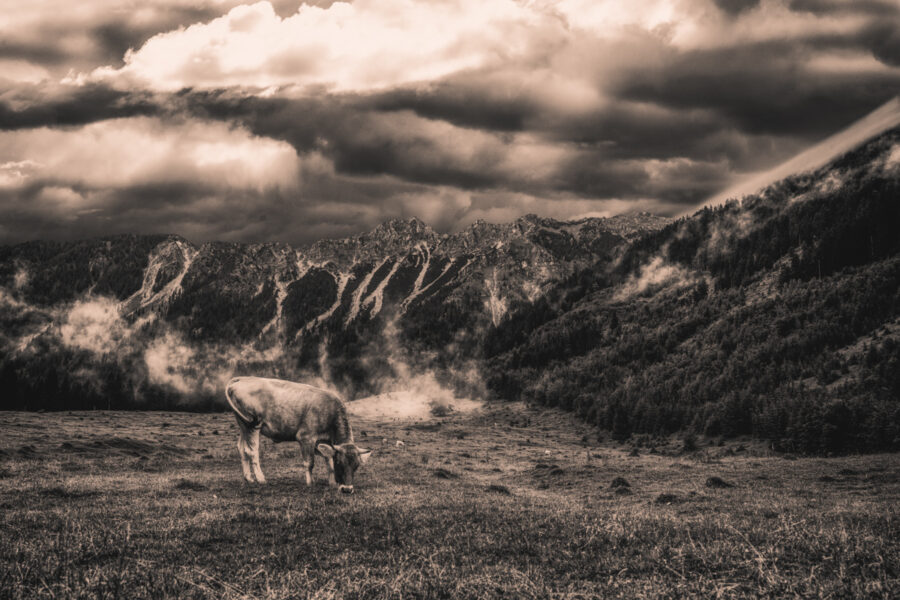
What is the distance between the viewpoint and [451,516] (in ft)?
45.9

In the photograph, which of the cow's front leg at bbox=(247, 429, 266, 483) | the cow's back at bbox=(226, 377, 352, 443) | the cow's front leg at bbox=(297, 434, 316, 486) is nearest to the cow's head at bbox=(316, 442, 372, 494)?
the cow's front leg at bbox=(297, 434, 316, 486)

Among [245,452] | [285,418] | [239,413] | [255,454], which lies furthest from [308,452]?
[239,413]

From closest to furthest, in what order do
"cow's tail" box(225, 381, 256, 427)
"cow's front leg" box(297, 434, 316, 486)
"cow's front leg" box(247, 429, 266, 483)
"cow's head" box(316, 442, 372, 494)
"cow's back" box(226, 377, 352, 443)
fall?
"cow's head" box(316, 442, 372, 494)
"cow's front leg" box(297, 434, 316, 486)
"cow's front leg" box(247, 429, 266, 483)
"cow's back" box(226, 377, 352, 443)
"cow's tail" box(225, 381, 256, 427)

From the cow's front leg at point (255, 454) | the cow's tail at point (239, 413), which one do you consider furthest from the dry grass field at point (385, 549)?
the cow's tail at point (239, 413)

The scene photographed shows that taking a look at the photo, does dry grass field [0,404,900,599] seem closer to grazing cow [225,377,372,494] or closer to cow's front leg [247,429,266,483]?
cow's front leg [247,429,266,483]

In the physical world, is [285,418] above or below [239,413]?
below

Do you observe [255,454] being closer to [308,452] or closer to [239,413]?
[239,413]

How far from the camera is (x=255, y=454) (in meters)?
23.5

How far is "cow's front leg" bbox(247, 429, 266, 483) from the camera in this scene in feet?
76.5

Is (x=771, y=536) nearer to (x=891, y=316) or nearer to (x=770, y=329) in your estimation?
(x=891, y=316)

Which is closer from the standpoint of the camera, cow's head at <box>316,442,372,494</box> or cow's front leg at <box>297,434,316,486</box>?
cow's head at <box>316,442,372,494</box>

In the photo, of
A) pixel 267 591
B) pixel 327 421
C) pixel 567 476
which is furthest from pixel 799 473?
pixel 267 591

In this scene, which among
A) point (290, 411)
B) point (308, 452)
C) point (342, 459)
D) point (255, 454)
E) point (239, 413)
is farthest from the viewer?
point (239, 413)

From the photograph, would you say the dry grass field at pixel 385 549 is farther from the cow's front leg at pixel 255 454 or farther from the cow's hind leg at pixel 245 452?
the cow's hind leg at pixel 245 452
